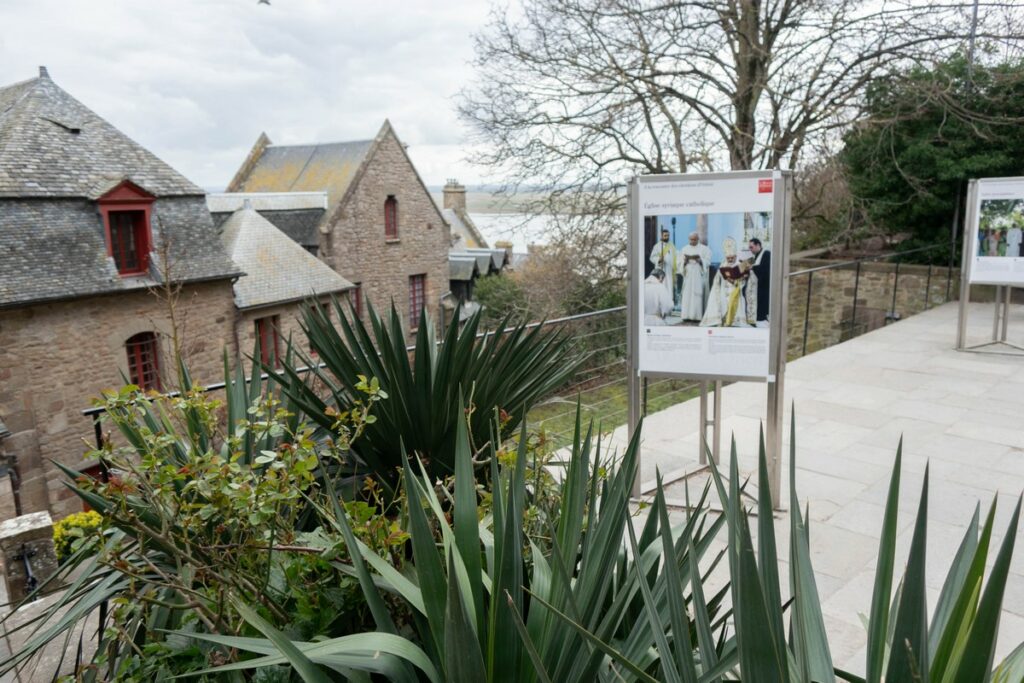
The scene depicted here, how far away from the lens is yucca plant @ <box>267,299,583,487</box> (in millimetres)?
2621

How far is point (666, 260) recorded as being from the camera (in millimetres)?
4047

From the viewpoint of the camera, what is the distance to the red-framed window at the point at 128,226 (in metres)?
15.5

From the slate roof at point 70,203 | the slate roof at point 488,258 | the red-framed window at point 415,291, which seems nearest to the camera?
the slate roof at point 70,203

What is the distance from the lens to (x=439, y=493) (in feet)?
7.83

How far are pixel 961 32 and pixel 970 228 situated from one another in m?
4.40

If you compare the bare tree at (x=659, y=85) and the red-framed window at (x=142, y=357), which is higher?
the bare tree at (x=659, y=85)

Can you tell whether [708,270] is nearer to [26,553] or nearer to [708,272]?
[708,272]

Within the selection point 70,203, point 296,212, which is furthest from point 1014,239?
point 296,212

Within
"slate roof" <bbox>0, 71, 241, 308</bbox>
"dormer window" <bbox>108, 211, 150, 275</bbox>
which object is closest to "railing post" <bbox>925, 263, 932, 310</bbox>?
"slate roof" <bbox>0, 71, 241, 308</bbox>

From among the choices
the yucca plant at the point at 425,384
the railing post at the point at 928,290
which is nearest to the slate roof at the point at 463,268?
the railing post at the point at 928,290

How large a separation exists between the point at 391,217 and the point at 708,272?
23800mm

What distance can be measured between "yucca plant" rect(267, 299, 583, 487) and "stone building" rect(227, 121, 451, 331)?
21.2m

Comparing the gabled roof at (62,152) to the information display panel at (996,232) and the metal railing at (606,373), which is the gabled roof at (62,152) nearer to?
the metal railing at (606,373)

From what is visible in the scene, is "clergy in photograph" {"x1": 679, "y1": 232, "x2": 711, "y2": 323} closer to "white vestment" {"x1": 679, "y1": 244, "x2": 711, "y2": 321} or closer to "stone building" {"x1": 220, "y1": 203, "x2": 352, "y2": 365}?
"white vestment" {"x1": 679, "y1": 244, "x2": 711, "y2": 321}
